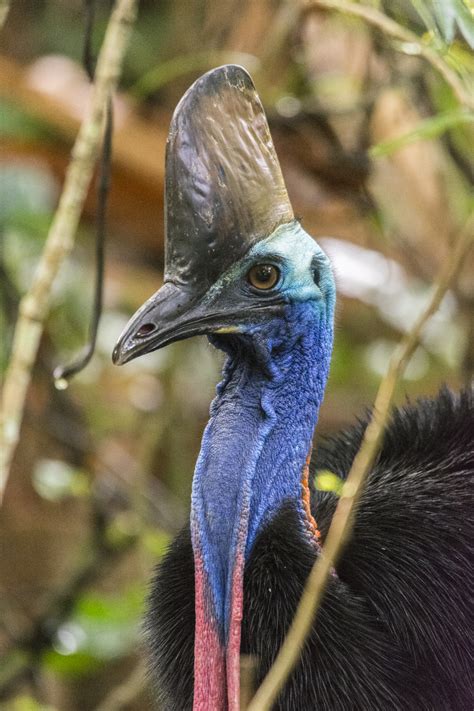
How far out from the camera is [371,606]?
1.74 metres

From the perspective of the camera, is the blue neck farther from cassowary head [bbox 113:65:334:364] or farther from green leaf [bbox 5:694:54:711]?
green leaf [bbox 5:694:54:711]

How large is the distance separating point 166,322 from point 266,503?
32 centimetres

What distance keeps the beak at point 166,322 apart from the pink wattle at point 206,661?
0.32 m

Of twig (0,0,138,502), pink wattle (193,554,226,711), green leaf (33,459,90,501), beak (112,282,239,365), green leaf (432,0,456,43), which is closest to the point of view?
green leaf (432,0,456,43)

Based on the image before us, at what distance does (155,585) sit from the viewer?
6.15 ft

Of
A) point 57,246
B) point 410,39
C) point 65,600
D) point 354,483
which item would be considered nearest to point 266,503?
point 354,483

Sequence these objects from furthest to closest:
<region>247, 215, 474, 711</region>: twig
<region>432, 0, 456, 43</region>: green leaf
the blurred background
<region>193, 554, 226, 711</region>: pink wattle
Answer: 1. the blurred background
2. <region>193, 554, 226, 711</region>: pink wattle
3. <region>432, 0, 456, 43</region>: green leaf
4. <region>247, 215, 474, 711</region>: twig

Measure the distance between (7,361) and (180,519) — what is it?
705mm

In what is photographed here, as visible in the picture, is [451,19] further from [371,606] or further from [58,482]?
[58,482]

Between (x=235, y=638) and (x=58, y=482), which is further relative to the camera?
(x=58, y=482)

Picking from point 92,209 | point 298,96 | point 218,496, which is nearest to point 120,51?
point 218,496

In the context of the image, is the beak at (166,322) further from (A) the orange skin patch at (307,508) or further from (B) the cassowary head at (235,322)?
(A) the orange skin patch at (307,508)

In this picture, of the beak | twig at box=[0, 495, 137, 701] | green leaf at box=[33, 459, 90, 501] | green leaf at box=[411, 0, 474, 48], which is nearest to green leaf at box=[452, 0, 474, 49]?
green leaf at box=[411, 0, 474, 48]

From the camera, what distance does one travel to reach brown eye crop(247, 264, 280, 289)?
A: 170 centimetres
